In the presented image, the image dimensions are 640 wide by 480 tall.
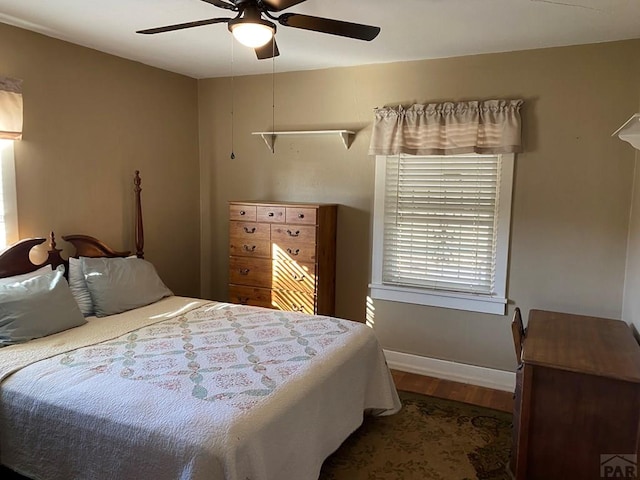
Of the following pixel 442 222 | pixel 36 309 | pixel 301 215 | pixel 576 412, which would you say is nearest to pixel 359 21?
pixel 301 215

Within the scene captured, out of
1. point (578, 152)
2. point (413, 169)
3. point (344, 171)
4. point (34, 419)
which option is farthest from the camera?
point (344, 171)

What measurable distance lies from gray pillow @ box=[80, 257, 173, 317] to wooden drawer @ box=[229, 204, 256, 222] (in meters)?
0.84

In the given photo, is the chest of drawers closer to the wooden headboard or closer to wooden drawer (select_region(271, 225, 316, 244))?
wooden drawer (select_region(271, 225, 316, 244))

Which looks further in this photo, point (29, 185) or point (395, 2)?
point (29, 185)

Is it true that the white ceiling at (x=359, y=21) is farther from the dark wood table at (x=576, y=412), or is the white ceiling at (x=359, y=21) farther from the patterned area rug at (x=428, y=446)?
the patterned area rug at (x=428, y=446)

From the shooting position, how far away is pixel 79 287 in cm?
321

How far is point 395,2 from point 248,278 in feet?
7.87

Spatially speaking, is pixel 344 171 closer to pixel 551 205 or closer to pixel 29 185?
pixel 551 205

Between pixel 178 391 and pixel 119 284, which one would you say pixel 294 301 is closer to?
pixel 119 284

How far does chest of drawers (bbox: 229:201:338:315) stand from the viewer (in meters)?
3.77

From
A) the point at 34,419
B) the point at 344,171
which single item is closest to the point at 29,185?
the point at 34,419

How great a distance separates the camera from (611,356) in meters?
2.27

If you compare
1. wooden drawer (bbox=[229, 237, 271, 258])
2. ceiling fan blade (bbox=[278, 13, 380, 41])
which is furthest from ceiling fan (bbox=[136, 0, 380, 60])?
wooden drawer (bbox=[229, 237, 271, 258])

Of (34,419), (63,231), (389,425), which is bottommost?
(389,425)
